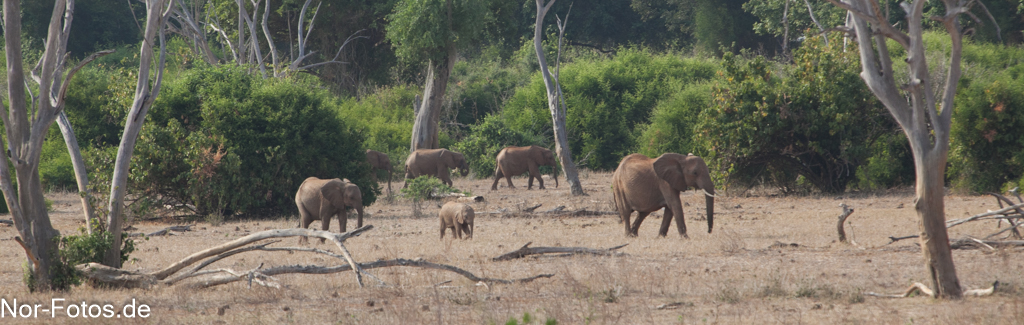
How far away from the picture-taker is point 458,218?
13.3 metres

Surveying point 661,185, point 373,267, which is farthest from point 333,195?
point 373,267

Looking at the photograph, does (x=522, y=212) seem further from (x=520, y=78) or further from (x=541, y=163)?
(x=520, y=78)

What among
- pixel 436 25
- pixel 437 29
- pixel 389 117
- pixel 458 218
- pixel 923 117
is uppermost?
pixel 436 25

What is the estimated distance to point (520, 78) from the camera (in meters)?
40.1

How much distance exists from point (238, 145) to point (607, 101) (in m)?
17.5

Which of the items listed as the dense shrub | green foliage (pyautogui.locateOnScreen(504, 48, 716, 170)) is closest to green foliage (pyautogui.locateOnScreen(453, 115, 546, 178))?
green foliage (pyautogui.locateOnScreen(504, 48, 716, 170))

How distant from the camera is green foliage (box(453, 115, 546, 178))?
29984mm

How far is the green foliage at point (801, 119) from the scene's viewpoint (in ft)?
62.7

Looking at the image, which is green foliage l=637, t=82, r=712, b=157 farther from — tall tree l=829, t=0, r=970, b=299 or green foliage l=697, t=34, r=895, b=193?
tall tree l=829, t=0, r=970, b=299

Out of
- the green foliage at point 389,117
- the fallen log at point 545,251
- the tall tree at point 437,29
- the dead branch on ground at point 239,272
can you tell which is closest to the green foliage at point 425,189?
the tall tree at point 437,29

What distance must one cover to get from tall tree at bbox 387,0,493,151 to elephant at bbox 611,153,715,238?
15.1 metres

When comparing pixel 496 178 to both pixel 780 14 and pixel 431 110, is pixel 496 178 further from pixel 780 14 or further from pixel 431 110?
pixel 780 14

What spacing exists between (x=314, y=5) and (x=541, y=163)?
1416cm

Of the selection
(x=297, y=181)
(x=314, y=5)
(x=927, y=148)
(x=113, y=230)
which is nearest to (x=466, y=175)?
(x=314, y=5)
